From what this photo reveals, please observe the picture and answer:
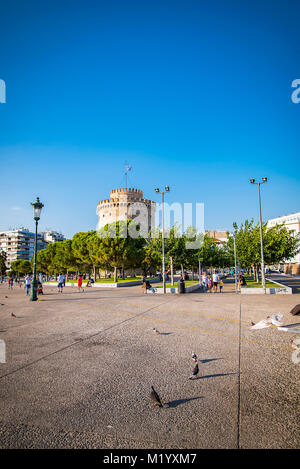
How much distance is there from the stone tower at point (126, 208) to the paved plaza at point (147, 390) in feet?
264

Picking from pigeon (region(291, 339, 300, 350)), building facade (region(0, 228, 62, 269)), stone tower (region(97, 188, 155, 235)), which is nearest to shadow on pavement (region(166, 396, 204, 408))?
pigeon (region(291, 339, 300, 350))

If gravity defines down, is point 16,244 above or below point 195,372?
above

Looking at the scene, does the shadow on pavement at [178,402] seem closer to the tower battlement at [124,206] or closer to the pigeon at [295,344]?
the pigeon at [295,344]

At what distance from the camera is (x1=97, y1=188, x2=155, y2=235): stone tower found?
8856cm

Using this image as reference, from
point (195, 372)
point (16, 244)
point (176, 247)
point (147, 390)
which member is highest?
point (16, 244)

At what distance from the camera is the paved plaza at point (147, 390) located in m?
3.01

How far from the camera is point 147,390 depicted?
13.6 feet

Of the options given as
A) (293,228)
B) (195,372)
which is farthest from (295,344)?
(293,228)

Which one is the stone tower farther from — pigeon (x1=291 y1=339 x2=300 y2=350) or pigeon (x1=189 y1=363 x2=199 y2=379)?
pigeon (x1=189 y1=363 x2=199 y2=379)

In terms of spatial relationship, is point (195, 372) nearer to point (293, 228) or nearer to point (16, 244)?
point (293, 228)

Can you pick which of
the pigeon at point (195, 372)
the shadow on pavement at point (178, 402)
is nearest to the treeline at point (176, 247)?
the pigeon at point (195, 372)

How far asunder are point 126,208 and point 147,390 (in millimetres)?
85616
